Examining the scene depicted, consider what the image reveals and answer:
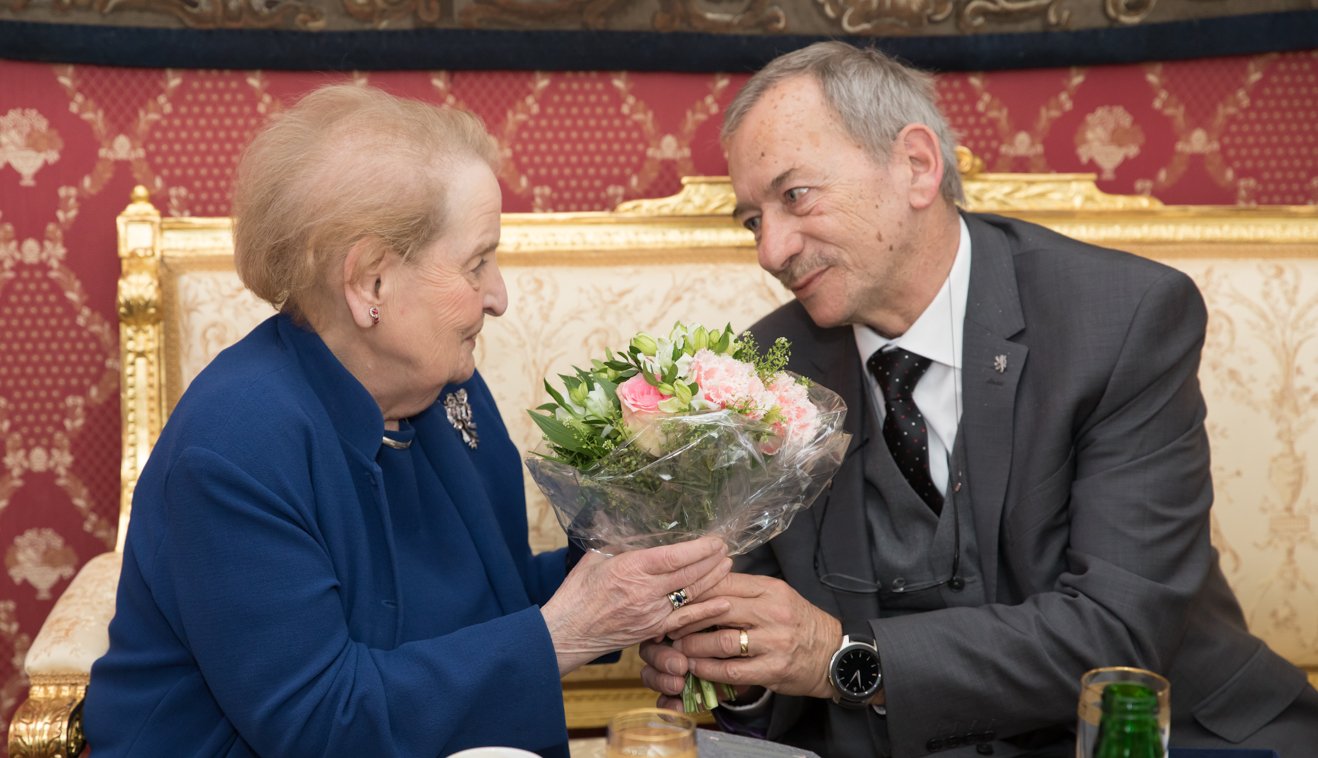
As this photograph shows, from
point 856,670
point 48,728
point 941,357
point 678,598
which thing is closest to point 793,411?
point 678,598

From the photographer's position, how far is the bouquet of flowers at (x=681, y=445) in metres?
1.75

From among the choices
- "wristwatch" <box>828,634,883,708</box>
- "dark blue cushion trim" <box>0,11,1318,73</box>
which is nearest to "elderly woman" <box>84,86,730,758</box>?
"wristwatch" <box>828,634,883,708</box>

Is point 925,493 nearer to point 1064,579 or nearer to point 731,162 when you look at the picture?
point 1064,579

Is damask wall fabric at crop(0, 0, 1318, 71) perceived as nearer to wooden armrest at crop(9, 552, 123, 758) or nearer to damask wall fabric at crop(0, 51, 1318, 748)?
damask wall fabric at crop(0, 51, 1318, 748)

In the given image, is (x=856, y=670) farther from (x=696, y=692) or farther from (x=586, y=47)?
(x=586, y=47)

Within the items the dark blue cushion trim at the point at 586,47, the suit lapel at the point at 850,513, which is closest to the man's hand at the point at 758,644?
the suit lapel at the point at 850,513

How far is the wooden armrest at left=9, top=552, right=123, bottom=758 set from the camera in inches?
83.4

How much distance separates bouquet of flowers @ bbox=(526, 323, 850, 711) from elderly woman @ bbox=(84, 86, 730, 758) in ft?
0.21

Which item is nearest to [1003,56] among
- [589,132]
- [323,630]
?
[589,132]

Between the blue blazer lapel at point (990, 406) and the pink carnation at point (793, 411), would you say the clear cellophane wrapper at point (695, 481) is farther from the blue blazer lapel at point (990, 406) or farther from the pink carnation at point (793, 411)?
the blue blazer lapel at point (990, 406)

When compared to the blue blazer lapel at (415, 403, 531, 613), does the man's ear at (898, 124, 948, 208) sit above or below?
above

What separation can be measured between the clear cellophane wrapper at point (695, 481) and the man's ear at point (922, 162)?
56 cm

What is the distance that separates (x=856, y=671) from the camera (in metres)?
2.10

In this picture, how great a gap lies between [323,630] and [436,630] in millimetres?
310
